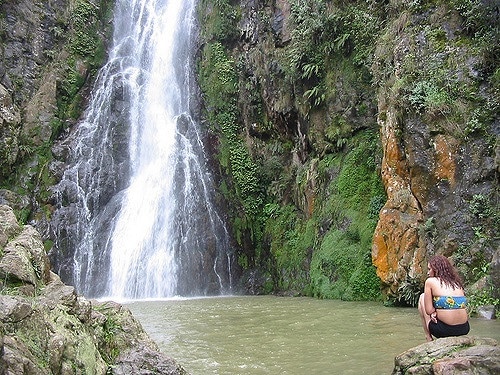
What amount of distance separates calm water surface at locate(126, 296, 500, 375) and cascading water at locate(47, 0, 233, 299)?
5662 mm

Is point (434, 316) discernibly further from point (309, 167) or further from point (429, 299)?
point (309, 167)

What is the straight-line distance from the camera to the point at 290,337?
741cm

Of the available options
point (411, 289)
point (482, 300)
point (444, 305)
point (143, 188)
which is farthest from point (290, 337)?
point (143, 188)

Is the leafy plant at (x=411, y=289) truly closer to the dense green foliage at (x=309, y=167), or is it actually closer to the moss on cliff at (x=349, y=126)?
the moss on cliff at (x=349, y=126)

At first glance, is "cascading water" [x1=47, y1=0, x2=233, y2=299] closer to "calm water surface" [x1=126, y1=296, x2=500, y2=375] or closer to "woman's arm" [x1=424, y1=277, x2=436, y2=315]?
"calm water surface" [x1=126, y1=296, x2=500, y2=375]

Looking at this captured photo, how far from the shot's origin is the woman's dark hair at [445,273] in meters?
4.80

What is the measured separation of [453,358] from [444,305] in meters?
0.78

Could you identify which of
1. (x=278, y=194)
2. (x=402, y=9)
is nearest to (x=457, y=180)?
(x=402, y=9)

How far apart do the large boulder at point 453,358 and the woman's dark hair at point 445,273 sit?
0.62 metres

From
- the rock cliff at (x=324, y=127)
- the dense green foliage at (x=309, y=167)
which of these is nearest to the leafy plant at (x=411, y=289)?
the rock cliff at (x=324, y=127)

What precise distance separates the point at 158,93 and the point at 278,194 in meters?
8.27

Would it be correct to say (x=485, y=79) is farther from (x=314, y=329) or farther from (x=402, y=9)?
(x=314, y=329)

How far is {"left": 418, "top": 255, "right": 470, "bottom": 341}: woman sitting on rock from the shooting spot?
4695 millimetres

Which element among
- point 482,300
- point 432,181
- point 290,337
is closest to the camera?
point 290,337
